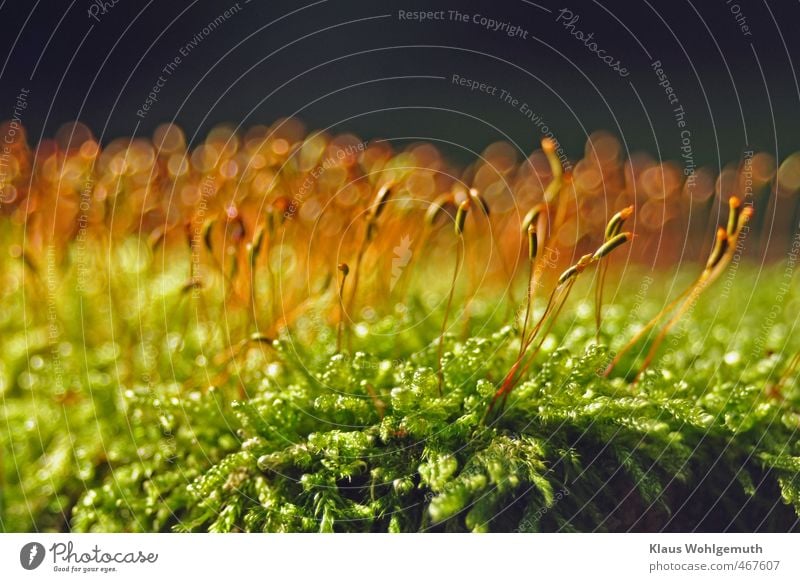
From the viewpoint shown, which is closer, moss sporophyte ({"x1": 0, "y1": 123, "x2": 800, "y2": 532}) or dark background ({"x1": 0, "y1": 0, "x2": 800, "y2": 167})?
moss sporophyte ({"x1": 0, "y1": 123, "x2": 800, "y2": 532})

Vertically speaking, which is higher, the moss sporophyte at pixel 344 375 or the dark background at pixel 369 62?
the dark background at pixel 369 62

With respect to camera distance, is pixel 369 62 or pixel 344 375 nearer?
pixel 344 375

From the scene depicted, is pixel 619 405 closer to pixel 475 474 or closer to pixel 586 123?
pixel 475 474

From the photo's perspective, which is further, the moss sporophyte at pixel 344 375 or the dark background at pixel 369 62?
the dark background at pixel 369 62

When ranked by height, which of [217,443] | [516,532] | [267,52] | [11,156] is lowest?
[516,532]

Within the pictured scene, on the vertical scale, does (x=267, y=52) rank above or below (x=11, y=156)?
above

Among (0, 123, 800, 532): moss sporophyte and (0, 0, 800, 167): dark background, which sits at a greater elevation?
(0, 0, 800, 167): dark background

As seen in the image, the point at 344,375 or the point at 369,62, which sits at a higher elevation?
the point at 369,62

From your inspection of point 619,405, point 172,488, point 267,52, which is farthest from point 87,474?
point 267,52
